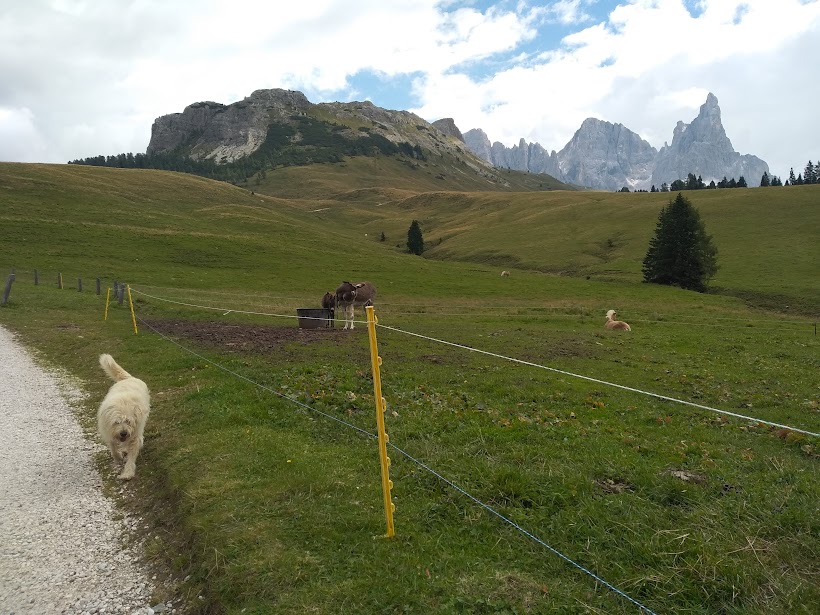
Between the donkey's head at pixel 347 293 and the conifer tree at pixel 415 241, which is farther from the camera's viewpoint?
the conifer tree at pixel 415 241

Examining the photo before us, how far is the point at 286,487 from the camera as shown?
724 centimetres

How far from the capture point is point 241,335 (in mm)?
21703

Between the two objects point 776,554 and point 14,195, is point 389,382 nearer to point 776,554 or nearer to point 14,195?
point 776,554

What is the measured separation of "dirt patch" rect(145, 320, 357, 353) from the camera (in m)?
19.3

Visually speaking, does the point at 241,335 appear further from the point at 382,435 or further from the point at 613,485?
the point at 613,485

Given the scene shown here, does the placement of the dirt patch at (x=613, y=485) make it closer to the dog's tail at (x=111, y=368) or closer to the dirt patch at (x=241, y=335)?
the dog's tail at (x=111, y=368)

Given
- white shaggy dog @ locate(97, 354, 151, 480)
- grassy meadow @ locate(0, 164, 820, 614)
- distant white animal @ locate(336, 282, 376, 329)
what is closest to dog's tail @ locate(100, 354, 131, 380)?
grassy meadow @ locate(0, 164, 820, 614)

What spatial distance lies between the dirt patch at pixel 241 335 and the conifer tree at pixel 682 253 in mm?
55325

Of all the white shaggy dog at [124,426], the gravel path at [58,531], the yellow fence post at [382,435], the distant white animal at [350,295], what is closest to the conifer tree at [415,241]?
the distant white animal at [350,295]

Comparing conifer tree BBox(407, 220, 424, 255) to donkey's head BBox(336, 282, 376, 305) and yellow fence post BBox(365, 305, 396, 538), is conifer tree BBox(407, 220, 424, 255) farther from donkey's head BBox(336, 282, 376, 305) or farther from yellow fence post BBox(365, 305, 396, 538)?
yellow fence post BBox(365, 305, 396, 538)

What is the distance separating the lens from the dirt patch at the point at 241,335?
19.3 metres

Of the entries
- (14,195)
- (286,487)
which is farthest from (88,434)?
(14,195)

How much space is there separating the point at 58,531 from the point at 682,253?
231ft

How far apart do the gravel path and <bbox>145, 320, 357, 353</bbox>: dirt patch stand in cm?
800
